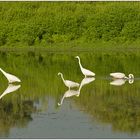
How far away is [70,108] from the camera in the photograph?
10.1m

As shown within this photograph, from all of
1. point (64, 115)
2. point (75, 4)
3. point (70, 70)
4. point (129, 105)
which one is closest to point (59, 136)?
point (64, 115)

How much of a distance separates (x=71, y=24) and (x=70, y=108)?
2298 cm

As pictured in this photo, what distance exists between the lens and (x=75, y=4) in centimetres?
3631

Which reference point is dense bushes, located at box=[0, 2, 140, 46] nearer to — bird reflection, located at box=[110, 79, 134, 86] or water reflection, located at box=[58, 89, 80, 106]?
bird reflection, located at box=[110, 79, 134, 86]

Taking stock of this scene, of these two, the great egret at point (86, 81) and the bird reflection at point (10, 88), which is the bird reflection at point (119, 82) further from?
the bird reflection at point (10, 88)

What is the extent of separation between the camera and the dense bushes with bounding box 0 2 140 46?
103ft

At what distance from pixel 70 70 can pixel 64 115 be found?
721cm

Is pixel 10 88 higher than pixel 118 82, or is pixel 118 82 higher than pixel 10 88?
pixel 118 82

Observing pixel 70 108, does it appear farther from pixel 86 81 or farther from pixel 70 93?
pixel 86 81

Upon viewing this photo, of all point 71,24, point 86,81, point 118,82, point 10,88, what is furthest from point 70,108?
point 71,24

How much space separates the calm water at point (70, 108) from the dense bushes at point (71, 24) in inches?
629

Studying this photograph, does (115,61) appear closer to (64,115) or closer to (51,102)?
(51,102)

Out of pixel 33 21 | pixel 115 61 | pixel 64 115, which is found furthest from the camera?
pixel 33 21

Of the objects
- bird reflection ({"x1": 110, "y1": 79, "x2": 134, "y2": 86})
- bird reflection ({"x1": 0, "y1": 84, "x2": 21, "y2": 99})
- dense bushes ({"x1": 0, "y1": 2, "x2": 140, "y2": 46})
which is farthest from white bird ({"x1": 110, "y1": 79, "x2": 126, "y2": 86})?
dense bushes ({"x1": 0, "y1": 2, "x2": 140, "y2": 46})
